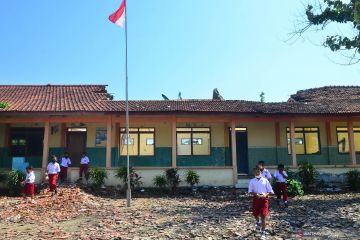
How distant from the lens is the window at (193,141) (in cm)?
1917

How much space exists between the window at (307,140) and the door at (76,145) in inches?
428

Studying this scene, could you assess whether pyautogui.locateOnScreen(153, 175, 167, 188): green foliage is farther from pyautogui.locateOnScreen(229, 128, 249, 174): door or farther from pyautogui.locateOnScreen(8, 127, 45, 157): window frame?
pyautogui.locateOnScreen(8, 127, 45, 157): window frame

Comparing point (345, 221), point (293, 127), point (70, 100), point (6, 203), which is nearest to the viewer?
point (345, 221)

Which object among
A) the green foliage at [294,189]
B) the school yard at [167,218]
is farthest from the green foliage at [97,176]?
the green foliage at [294,189]

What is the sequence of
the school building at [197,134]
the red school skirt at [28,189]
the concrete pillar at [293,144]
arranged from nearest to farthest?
the red school skirt at [28,189], the concrete pillar at [293,144], the school building at [197,134]

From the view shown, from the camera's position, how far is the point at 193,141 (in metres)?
19.3

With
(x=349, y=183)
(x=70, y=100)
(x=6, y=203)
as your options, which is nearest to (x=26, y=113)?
(x=70, y=100)

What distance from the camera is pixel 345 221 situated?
10.0 metres

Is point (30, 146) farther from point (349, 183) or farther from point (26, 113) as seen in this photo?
point (349, 183)

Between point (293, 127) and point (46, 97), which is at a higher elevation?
point (46, 97)

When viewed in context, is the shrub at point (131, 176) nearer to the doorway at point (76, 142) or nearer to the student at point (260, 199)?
the doorway at point (76, 142)

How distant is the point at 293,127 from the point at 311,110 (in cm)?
123

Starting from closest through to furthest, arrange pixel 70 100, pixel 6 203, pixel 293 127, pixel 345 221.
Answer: pixel 345 221 < pixel 6 203 < pixel 293 127 < pixel 70 100

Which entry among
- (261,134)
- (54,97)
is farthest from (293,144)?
(54,97)
